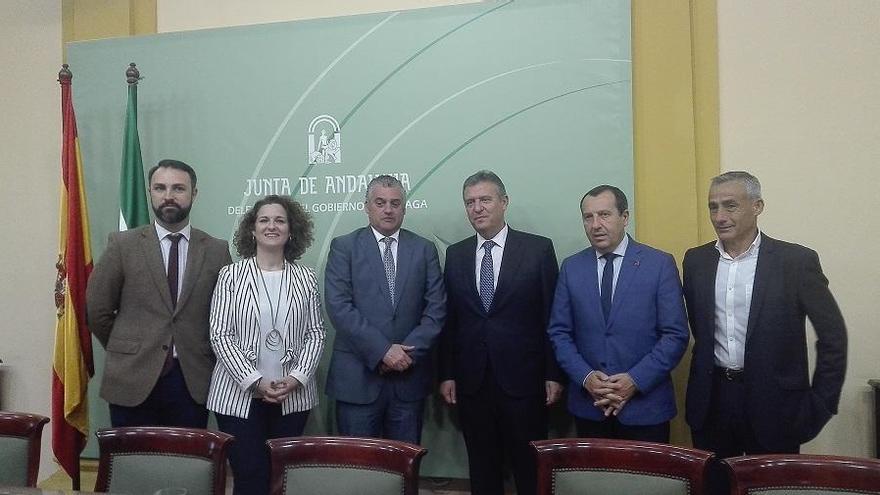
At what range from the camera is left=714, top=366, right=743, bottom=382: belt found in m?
2.45

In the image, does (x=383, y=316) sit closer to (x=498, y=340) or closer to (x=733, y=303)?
(x=498, y=340)

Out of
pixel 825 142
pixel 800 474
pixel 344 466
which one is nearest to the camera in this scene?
pixel 800 474

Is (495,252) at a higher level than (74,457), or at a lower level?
higher

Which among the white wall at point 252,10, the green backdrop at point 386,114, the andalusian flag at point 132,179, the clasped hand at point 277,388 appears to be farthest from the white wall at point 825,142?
the andalusian flag at point 132,179

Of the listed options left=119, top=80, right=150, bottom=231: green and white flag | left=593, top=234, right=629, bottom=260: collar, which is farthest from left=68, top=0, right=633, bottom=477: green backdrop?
left=593, top=234, right=629, bottom=260: collar

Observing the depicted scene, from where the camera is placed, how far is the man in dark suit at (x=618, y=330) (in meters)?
2.53

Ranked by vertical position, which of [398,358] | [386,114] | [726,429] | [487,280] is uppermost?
[386,114]

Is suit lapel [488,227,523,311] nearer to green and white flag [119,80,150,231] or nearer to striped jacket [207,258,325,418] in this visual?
striped jacket [207,258,325,418]

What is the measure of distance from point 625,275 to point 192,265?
1.82 meters

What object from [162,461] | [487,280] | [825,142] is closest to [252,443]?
[162,461]

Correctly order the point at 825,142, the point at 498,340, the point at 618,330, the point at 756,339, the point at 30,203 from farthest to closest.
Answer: the point at 30,203 < the point at 825,142 < the point at 498,340 < the point at 618,330 < the point at 756,339

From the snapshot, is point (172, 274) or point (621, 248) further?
point (172, 274)

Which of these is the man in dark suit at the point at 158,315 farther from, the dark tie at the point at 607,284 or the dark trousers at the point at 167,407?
the dark tie at the point at 607,284

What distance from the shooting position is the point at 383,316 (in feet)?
9.43
